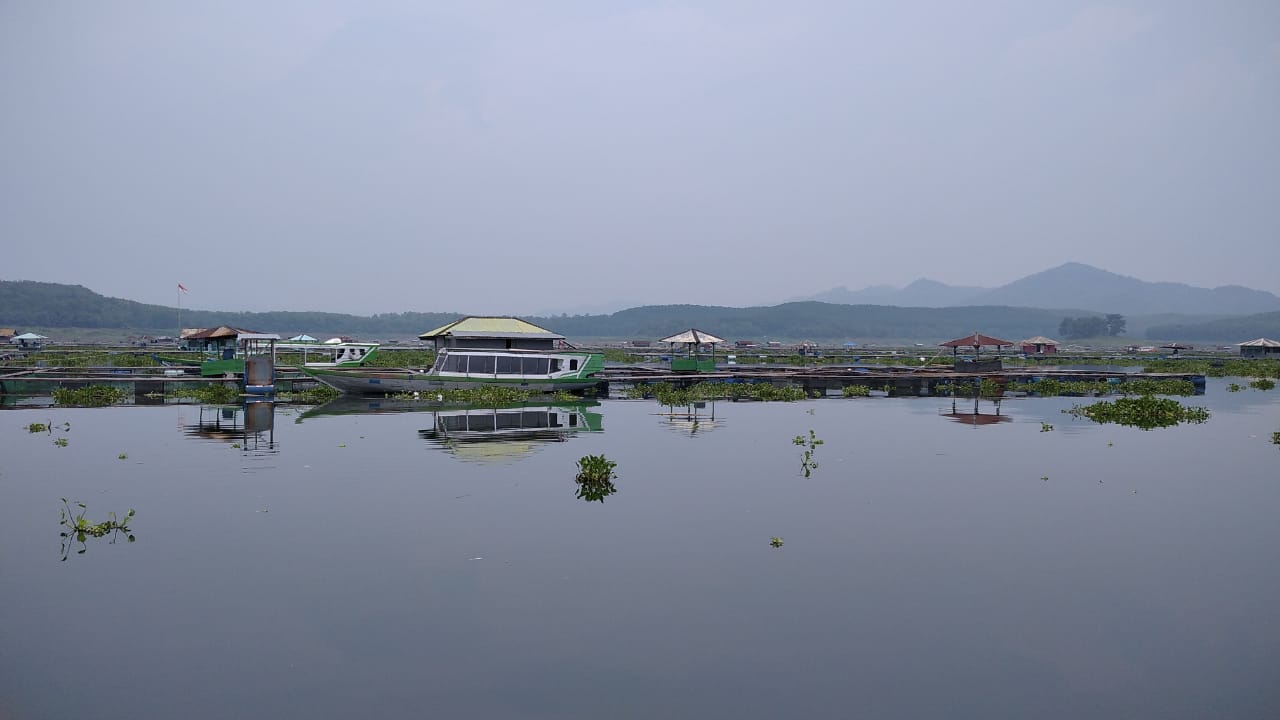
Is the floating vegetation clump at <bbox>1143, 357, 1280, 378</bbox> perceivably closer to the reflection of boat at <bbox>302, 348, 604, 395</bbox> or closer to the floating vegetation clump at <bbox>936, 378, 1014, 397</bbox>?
the floating vegetation clump at <bbox>936, 378, 1014, 397</bbox>

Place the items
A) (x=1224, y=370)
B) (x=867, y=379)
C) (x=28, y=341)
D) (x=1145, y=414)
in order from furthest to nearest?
1. (x=28, y=341)
2. (x=1224, y=370)
3. (x=867, y=379)
4. (x=1145, y=414)

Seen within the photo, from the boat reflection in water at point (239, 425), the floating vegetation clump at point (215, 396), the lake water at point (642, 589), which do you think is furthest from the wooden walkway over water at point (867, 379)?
the lake water at point (642, 589)

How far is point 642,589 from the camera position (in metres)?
11.7

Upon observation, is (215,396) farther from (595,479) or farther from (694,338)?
(694,338)

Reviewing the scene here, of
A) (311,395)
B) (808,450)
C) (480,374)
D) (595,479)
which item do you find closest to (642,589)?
(595,479)

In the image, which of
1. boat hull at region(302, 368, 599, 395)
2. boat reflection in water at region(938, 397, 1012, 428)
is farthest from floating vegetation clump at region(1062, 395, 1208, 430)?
boat hull at region(302, 368, 599, 395)

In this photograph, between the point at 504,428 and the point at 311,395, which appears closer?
the point at 504,428

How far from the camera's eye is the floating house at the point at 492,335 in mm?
47531

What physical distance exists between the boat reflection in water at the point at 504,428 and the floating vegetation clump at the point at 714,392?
6425 millimetres

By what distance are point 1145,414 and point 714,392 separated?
22.6 metres

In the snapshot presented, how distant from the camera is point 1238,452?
25812 millimetres

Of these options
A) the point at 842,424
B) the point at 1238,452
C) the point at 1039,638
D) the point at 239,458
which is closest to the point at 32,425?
the point at 239,458

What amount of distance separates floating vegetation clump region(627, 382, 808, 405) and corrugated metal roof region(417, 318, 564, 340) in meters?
6.71

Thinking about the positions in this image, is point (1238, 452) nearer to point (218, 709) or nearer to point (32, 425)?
point (218, 709)
